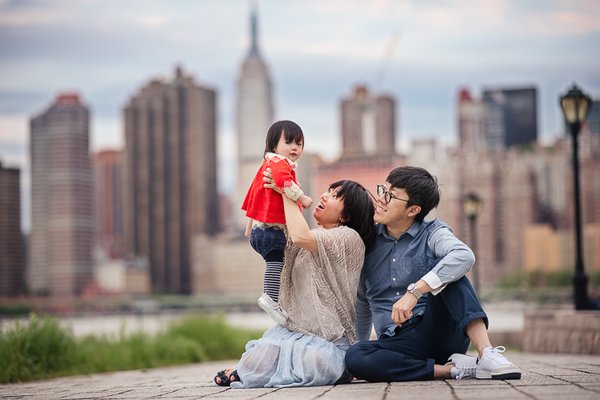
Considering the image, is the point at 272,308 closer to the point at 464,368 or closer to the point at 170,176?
the point at 464,368

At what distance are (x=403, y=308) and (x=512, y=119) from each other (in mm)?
182039

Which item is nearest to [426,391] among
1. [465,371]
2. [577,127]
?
[465,371]

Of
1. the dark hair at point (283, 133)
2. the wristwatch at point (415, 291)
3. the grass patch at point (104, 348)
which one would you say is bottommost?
the grass patch at point (104, 348)

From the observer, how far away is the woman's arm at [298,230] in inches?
226

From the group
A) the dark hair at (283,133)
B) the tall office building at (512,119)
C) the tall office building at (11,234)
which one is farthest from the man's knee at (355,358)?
the tall office building at (512,119)

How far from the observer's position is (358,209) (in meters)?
6.04

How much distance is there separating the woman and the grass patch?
5141 mm

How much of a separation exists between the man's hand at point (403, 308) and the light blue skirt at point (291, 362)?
51cm

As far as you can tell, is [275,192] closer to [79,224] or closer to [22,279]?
[22,279]

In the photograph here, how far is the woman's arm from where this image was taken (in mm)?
5746

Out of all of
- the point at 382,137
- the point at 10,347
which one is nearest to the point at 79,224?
the point at 382,137

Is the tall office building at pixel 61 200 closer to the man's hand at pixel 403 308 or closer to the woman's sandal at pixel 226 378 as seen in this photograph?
the woman's sandal at pixel 226 378

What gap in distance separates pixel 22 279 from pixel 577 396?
158917 mm

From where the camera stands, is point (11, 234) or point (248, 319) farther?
point (11, 234)
